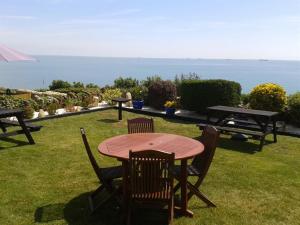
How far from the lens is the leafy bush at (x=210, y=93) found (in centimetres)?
1253

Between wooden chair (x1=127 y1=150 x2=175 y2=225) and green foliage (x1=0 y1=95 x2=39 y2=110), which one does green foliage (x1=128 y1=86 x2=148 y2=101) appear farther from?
wooden chair (x1=127 y1=150 x2=175 y2=225)

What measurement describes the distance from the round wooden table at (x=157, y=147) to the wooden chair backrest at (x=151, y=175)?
26cm

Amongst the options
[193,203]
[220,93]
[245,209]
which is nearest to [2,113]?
[193,203]

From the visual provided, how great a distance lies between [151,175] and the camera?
4.28m

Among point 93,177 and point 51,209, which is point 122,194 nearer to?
point 51,209

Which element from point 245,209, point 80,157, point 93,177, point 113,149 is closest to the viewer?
point 113,149

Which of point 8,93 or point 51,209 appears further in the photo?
point 8,93

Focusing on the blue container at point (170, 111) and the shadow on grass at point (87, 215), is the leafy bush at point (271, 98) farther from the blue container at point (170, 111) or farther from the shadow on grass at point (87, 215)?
the shadow on grass at point (87, 215)

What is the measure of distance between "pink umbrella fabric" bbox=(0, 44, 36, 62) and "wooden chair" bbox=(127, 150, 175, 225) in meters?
5.06

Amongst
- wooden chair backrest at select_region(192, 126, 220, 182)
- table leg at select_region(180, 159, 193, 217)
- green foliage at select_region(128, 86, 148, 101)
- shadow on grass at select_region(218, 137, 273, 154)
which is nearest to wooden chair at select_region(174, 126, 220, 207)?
wooden chair backrest at select_region(192, 126, 220, 182)

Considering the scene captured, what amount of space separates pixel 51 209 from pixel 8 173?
1961 mm

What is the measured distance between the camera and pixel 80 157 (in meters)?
7.73

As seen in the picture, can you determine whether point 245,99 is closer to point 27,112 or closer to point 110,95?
point 110,95

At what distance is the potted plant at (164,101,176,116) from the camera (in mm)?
13117
